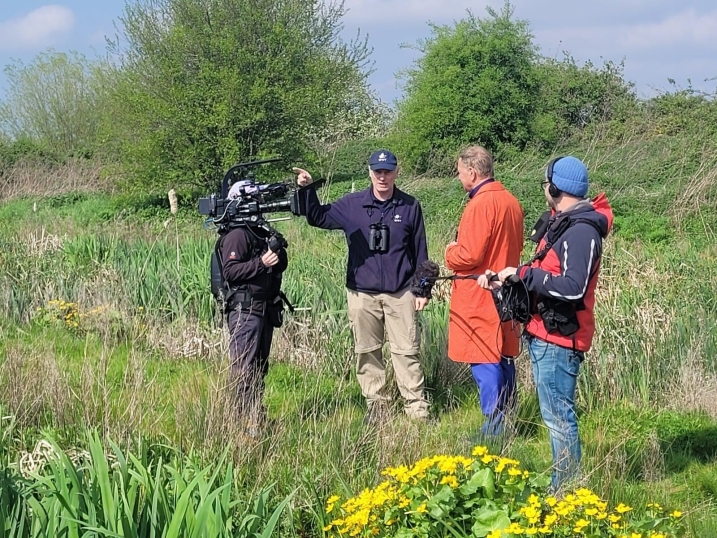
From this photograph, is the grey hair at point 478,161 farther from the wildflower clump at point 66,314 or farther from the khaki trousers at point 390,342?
the wildflower clump at point 66,314

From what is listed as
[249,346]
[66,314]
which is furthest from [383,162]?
[66,314]

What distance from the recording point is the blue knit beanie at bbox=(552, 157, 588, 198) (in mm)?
3879

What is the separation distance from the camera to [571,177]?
3.88m

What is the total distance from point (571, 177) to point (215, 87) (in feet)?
65.9

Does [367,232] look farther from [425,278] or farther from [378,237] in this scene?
[425,278]

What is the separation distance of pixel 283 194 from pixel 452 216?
35.6 ft

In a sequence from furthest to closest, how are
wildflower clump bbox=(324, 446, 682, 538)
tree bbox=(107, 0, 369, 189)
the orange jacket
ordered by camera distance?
tree bbox=(107, 0, 369, 189) < the orange jacket < wildflower clump bbox=(324, 446, 682, 538)

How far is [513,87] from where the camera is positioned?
24344 millimetres

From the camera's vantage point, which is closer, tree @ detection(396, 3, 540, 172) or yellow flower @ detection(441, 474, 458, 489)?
yellow flower @ detection(441, 474, 458, 489)

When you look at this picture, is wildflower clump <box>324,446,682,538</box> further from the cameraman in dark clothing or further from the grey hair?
the grey hair

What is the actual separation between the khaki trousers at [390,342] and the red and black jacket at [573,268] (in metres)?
1.38

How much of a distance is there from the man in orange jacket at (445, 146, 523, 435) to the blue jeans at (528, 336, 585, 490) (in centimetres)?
73

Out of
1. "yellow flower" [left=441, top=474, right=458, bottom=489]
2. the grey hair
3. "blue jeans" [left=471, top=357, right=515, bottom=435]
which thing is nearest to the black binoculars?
the grey hair

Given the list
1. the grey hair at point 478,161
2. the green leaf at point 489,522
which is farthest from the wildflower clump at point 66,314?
the green leaf at point 489,522
